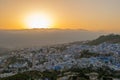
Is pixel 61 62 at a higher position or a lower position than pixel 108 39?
lower

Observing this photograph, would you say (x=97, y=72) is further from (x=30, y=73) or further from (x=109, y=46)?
(x=109, y=46)

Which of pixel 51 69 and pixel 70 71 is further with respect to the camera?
pixel 51 69

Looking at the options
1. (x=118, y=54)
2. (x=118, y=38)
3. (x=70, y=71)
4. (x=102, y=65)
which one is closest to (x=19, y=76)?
(x=70, y=71)

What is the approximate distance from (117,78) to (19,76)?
1307cm

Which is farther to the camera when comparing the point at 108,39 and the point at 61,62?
the point at 108,39

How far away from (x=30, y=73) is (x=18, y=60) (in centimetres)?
3129

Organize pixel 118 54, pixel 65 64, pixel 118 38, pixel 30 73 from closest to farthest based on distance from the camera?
pixel 30 73 < pixel 65 64 < pixel 118 54 < pixel 118 38

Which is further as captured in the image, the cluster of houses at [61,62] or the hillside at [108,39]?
the hillside at [108,39]

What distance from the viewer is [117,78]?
59.6 m

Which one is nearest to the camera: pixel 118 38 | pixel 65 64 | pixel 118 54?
pixel 65 64

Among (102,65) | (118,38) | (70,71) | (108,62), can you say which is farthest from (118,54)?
(118,38)

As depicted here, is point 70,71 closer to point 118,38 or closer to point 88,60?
point 88,60

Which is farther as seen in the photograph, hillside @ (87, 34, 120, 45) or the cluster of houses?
hillside @ (87, 34, 120, 45)

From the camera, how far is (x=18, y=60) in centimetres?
9450
